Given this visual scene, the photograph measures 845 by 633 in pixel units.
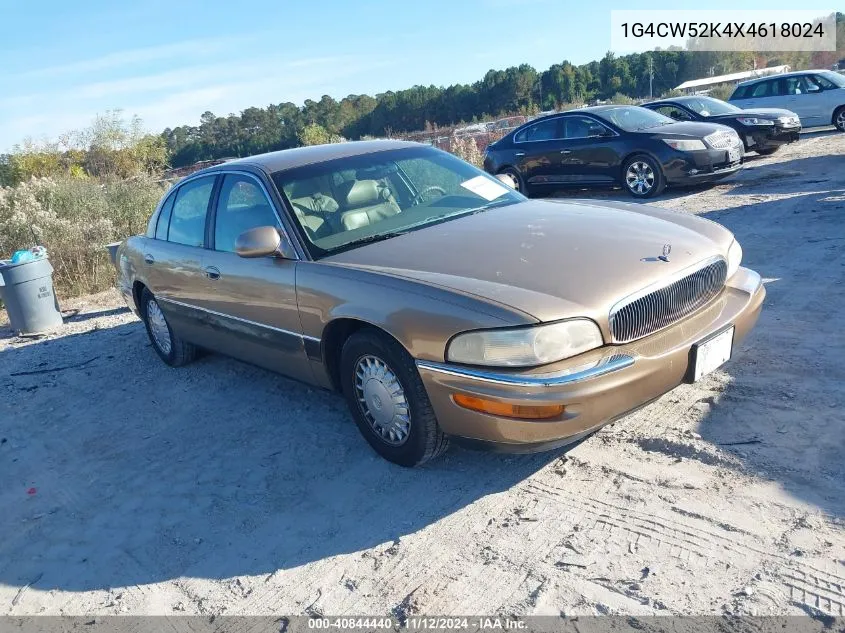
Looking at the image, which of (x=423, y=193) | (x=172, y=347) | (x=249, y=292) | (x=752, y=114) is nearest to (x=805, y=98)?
(x=752, y=114)

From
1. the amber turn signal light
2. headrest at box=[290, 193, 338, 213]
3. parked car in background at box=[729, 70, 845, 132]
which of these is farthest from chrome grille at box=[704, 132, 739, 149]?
the amber turn signal light

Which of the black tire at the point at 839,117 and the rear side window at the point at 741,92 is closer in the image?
the black tire at the point at 839,117

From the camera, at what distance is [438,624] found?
2723mm

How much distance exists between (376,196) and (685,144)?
8.20 m

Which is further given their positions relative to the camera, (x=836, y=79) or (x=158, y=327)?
(x=836, y=79)

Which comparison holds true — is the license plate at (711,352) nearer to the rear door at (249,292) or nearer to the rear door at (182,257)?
the rear door at (249,292)

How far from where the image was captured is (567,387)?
3080 millimetres

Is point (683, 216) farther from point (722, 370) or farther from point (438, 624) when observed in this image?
point (438, 624)

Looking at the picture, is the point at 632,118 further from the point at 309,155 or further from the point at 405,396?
the point at 405,396

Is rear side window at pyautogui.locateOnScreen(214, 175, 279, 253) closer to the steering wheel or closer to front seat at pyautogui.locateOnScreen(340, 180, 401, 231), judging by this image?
front seat at pyautogui.locateOnScreen(340, 180, 401, 231)

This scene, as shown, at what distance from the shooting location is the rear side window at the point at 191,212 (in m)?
5.19

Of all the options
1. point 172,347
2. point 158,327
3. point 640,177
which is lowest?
point 172,347

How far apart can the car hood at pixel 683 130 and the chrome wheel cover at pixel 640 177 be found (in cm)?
52

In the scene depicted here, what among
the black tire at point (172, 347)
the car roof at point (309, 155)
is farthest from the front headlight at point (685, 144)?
the black tire at point (172, 347)
